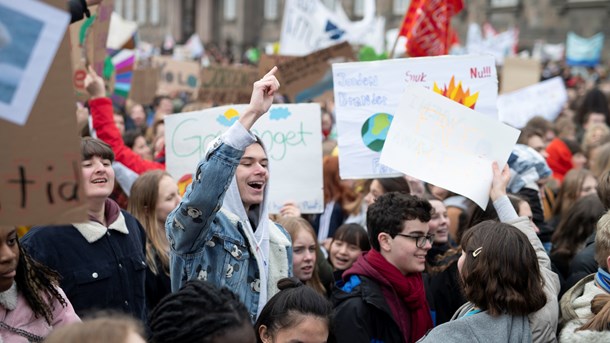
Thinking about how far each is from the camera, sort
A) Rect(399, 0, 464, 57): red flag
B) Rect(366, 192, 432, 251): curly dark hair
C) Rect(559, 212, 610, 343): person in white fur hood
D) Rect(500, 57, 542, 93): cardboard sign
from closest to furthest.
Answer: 1. Rect(559, 212, 610, 343): person in white fur hood
2. Rect(366, 192, 432, 251): curly dark hair
3. Rect(399, 0, 464, 57): red flag
4. Rect(500, 57, 542, 93): cardboard sign

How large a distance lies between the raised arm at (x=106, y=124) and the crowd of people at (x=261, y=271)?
→ 30.4 inches

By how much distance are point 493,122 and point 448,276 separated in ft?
2.88

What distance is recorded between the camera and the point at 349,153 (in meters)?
5.11

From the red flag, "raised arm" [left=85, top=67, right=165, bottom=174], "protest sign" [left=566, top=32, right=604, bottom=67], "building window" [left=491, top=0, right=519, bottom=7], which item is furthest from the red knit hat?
"building window" [left=491, top=0, right=519, bottom=7]

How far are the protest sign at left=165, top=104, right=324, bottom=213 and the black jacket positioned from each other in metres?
1.49

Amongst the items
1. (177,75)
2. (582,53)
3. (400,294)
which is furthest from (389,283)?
(582,53)

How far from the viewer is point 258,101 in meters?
3.26

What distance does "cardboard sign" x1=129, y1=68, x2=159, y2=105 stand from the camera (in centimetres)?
1192

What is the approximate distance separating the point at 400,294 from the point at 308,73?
4952mm

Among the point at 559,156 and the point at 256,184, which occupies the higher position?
the point at 256,184

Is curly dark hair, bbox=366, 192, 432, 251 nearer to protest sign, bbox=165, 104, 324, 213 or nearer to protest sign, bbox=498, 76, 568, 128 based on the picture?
protest sign, bbox=165, 104, 324, 213

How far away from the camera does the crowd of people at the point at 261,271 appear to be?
113 inches

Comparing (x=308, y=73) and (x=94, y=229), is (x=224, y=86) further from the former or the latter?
(x=94, y=229)

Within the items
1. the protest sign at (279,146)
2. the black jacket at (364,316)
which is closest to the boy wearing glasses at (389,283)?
the black jacket at (364,316)
